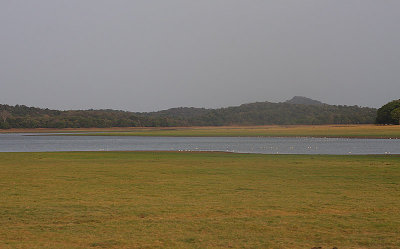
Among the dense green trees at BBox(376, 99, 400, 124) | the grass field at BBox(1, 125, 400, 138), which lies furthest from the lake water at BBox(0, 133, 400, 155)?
the dense green trees at BBox(376, 99, 400, 124)

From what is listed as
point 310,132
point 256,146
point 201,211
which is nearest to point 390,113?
point 310,132

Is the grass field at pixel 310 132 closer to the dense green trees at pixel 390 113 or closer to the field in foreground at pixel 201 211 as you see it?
the dense green trees at pixel 390 113

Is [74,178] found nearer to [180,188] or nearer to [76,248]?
[180,188]

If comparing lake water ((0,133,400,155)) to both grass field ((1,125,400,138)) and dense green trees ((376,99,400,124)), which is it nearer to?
grass field ((1,125,400,138))

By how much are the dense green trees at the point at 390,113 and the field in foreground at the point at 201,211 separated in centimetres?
9881

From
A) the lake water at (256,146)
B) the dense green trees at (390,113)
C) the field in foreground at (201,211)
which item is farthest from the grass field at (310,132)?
the field in foreground at (201,211)

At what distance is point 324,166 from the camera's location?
29.1 meters

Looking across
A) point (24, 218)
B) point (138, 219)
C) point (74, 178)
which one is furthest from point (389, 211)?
point (74, 178)

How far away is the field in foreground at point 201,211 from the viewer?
35.4 ft

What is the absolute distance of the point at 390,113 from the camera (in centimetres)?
11900

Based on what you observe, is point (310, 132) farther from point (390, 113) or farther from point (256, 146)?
point (256, 146)

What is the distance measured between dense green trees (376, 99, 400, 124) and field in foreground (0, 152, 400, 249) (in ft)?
324

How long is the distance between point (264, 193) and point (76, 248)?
9.08 m

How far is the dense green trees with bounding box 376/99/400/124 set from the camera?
378 ft
